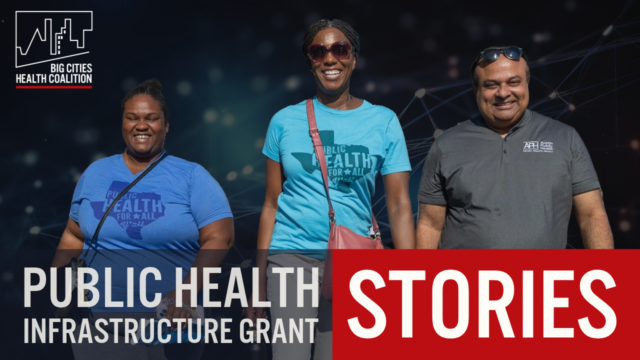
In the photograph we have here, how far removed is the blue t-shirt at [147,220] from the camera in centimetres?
233

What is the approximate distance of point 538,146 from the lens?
2.19 meters

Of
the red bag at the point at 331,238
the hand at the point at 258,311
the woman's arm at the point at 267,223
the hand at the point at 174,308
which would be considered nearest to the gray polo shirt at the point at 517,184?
the red bag at the point at 331,238

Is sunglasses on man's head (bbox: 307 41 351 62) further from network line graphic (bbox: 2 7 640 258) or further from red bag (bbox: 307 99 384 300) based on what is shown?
network line graphic (bbox: 2 7 640 258)

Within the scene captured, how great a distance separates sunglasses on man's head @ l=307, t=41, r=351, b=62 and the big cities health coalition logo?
1.87 meters

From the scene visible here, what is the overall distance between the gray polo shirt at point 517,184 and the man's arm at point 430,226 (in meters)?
0.10

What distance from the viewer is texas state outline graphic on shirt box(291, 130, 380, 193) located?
221cm

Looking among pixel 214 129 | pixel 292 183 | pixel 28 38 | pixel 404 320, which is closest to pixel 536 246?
pixel 404 320

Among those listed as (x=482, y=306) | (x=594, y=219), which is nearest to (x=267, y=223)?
(x=482, y=306)

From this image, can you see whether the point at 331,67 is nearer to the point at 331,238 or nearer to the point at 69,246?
the point at 331,238

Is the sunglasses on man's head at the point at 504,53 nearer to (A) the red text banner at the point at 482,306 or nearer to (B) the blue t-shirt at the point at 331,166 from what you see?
(B) the blue t-shirt at the point at 331,166

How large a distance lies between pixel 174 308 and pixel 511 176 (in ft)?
4.68

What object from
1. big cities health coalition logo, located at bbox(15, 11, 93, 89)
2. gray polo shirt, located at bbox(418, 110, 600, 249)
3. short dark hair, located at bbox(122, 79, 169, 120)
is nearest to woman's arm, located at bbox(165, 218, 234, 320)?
short dark hair, located at bbox(122, 79, 169, 120)

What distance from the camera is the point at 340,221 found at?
2.21m

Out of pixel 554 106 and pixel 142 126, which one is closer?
pixel 142 126
